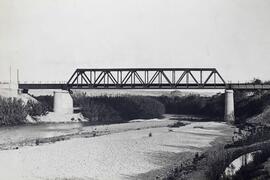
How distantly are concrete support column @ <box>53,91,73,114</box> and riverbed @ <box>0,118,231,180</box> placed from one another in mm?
21178

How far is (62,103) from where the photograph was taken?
4691cm

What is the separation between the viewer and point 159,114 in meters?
57.5

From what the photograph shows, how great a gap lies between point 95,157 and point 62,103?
2913 centimetres

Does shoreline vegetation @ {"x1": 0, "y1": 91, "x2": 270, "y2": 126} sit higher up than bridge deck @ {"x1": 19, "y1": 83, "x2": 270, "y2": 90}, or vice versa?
bridge deck @ {"x1": 19, "y1": 83, "x2": 270, "y2": 90}

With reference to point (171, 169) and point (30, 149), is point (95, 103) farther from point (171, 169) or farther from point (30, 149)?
point (171, 169)

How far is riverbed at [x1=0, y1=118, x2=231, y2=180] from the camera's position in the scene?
49.3 ft

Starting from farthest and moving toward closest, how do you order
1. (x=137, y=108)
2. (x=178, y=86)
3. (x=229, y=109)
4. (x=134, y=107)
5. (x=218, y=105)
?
1. (x=137, y=108)
2. (x=134, y=107)
3. (x=218, y=105)
4. (x=178, y=86)
5. (x=229, y=109)

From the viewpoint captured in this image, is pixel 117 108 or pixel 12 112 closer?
pixel 12 112

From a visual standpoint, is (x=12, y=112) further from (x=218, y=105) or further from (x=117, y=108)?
(x=218, y=105)

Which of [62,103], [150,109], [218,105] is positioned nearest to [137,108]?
[150,109]

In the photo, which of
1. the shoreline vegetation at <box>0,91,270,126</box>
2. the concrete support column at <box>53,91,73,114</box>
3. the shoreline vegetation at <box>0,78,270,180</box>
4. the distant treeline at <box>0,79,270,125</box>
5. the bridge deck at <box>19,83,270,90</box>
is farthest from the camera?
the concrete support column at <box>53,91,73,114</box>

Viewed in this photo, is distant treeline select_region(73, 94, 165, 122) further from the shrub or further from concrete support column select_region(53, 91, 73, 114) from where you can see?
the shrub

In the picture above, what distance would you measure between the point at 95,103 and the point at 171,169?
36782 mm

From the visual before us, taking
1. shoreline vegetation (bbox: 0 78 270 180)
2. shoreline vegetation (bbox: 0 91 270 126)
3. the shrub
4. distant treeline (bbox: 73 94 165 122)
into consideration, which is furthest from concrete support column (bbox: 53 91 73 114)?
the shrub
